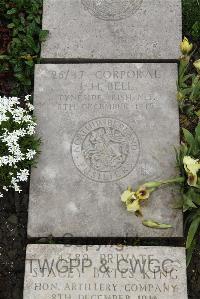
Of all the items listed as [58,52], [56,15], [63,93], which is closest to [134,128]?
[63,93]

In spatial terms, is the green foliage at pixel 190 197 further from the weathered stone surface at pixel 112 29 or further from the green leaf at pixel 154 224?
the weathered stone surface at pixel 112 29

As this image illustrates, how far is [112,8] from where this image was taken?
15.3 ft

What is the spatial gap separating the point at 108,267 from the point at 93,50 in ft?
6.33

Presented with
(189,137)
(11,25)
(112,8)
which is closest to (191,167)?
(189,137)

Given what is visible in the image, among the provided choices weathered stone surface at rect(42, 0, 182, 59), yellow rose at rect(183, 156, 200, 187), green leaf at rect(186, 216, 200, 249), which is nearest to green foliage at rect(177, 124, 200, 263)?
green leaf at rect(186, 216, 200, 249)

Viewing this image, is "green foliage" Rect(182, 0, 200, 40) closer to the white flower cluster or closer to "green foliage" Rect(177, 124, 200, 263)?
"green foliage" Rect(177, 124, 200, 263)

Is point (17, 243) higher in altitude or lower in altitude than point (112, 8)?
lower

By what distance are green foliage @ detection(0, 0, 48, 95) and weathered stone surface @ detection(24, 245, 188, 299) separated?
166cm

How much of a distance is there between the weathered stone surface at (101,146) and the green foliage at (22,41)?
1.02ft

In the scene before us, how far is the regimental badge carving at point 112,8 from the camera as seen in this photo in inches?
183

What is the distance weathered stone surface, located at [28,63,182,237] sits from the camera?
13.0 ft

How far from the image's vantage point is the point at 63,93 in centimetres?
430

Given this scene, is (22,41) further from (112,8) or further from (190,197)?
(190,197)

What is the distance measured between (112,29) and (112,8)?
0.24 metres
